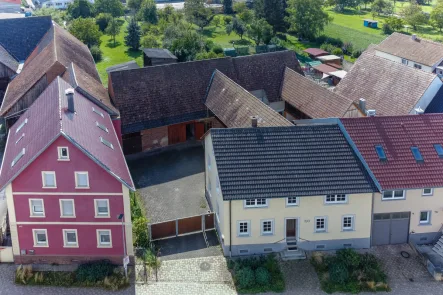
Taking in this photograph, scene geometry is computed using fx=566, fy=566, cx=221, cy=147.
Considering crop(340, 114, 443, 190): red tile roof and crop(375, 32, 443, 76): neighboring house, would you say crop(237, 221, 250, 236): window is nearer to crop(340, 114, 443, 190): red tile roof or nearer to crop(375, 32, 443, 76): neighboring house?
crop(340, 114, 443, 190): red tile roof

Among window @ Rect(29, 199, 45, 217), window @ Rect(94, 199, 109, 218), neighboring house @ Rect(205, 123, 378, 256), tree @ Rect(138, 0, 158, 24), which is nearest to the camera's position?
window @ Rect(29, 199, 45, 217)

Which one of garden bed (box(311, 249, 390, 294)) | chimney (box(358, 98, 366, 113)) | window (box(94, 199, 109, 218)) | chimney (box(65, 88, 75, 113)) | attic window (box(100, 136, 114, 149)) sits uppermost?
chimney (box(65, 88, 75, 113))

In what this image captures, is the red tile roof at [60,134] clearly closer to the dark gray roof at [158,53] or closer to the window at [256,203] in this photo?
the window at [256,203]

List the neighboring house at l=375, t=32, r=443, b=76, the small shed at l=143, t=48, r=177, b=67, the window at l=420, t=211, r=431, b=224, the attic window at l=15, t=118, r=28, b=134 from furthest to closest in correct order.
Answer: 1. the small shed at l=143, t=48, r=177, b=67
2. the neighboring house at l=375, t=32, r=443, b=76
3. the attic window at l=15, t=118, r=28, b=134
4. the window at l=420, t=211, r=431, b=224

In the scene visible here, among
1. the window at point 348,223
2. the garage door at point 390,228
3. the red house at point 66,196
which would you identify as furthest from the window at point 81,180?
the garage door at point 390,228

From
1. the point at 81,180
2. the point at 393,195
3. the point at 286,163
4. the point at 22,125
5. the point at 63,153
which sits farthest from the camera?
the point at 22,125

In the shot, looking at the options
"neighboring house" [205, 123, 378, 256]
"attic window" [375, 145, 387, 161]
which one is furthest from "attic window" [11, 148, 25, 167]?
"attic window" [375, 145, 387, 161]

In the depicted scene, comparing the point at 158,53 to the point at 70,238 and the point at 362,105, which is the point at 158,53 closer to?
the point at 362,105

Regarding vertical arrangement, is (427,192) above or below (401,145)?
below

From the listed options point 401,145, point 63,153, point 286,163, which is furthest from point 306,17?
point 63,153
